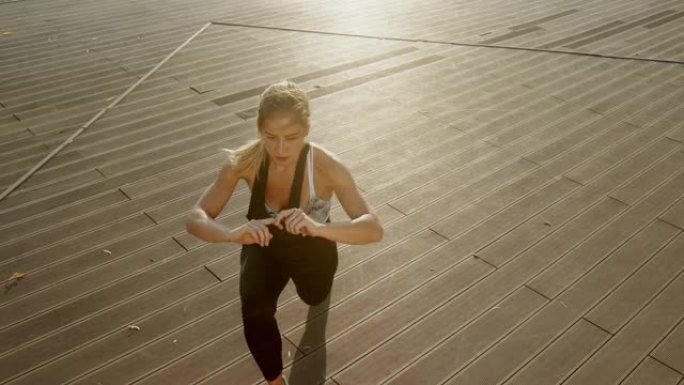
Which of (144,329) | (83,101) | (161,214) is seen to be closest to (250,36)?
(83,101)

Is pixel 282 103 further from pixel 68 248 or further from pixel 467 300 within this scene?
pixel 68 248

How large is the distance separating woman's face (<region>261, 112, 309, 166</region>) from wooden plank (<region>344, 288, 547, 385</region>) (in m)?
1.31

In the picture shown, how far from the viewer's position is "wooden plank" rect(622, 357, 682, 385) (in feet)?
9.48

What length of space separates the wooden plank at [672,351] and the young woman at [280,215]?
72.9 inches

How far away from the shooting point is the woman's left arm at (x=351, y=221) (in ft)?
8.61

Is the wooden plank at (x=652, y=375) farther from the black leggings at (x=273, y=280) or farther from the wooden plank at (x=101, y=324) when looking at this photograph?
the wooden plank at (x=101, y=324)

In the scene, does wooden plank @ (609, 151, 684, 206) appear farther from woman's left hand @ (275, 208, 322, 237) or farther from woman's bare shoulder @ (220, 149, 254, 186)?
woman's bare shoulder @ (220, 149, 254, 186)

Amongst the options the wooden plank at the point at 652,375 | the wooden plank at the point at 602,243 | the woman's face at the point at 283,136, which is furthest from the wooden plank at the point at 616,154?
the woman's face at the point at 283,136

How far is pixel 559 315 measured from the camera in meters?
3.32

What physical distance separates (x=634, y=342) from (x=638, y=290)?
505mm

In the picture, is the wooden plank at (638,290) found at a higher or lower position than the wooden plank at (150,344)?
higher

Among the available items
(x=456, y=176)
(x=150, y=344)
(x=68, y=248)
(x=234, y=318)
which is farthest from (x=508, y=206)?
(x=68, y=248)

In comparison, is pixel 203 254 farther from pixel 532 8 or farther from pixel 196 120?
pixel 532 8

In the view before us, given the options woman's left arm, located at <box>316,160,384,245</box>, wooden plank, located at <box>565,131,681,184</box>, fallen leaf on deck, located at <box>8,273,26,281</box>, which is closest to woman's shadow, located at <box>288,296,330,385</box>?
woman's left arm, located at <box>316,160,384,245</box>
